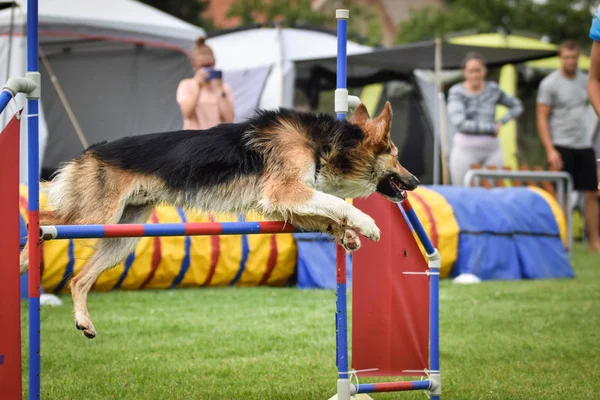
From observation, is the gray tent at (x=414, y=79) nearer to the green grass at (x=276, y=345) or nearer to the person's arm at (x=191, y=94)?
the person's arm at (x=191, y=94)

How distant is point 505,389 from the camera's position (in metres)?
4.21

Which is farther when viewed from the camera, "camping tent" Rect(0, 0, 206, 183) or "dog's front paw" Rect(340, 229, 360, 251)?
"camping tent" Rect(0, 0, 206, 183)

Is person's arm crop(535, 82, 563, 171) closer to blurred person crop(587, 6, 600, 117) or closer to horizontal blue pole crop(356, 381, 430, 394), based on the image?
blurred person crop(587, 6, 600, 117)

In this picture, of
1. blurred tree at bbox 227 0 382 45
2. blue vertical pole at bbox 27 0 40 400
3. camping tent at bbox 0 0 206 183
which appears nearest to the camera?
blue vertical pole at bbox 27 0 40 400

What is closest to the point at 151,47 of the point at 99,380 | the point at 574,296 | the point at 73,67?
the point at 73,67

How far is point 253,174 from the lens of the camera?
384 centimetres

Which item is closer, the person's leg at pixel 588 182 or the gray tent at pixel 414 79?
the person's leg at pixel 588 182

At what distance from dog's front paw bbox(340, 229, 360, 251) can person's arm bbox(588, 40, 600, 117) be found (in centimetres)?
147

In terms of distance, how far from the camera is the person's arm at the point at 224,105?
8.34 m

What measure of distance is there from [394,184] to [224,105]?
15.2ft

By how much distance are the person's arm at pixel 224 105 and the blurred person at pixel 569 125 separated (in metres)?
3.73

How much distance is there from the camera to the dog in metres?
3.73

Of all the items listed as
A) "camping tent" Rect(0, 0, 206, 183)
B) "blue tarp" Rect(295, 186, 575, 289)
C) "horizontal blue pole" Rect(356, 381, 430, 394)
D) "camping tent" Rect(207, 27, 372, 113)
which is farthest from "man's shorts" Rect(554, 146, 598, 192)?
"horizontal blue pole" Rect(356, 381, 430, 394)

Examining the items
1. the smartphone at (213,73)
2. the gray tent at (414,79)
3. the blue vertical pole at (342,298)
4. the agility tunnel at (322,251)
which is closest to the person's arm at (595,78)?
the blue vertical pole at (342,298)
